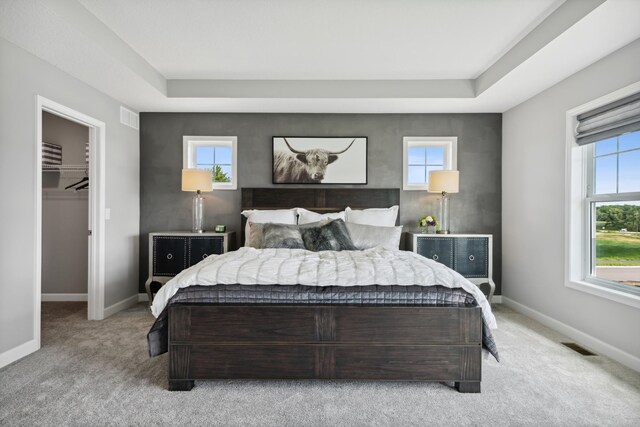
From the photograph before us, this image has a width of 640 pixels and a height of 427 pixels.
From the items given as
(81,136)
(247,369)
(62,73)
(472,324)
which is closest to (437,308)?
(472,324)

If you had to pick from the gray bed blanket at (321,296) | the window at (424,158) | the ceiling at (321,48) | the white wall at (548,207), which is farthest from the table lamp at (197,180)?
the white wall at (548,207)

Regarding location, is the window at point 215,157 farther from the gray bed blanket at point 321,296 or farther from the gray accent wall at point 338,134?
the gray bed blanket at point 321,296

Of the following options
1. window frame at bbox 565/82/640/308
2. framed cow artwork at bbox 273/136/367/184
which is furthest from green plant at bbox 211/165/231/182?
window frame at bbox 565/82/640/308

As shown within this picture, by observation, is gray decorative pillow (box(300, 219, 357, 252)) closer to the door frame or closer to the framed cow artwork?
the framed cow artwork

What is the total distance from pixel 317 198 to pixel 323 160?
1.67 ft

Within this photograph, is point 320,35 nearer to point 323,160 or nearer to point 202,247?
point 323,160

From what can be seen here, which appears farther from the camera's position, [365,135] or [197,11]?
[365,135]

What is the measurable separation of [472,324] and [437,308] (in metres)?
0.23

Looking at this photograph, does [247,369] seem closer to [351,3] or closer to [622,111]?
[351,3]

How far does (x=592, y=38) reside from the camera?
102 inches

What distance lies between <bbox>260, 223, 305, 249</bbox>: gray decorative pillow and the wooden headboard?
3.15 ft

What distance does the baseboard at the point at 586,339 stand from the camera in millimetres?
2645

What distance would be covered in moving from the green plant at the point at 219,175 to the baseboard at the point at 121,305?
1799 mm

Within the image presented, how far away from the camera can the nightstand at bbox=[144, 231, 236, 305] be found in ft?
13.9
